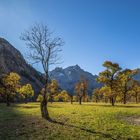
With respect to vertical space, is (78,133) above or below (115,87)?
below

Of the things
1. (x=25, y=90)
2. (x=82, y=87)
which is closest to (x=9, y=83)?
(x=25, y=90)

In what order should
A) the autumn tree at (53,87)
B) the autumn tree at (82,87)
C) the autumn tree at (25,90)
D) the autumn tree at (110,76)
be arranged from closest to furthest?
the autumn tree at (110,76) → the autumn tree at (25,90) → the autumn tree at (53,87) → the autumn tree at (82,87)

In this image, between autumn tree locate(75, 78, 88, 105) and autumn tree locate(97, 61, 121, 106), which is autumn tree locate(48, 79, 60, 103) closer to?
autumn tree locate(75, 78, 88, 105)

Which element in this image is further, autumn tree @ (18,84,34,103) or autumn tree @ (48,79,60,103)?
autumn tree @ (48,79,60,103)

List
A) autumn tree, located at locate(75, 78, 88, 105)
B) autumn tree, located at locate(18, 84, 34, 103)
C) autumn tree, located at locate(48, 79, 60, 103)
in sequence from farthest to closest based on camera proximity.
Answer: autumn tree, located at locate(75, 78, 88, 105), autumn tree, located at locate(48, 79, 60, 103), autumn tree, located at locate(18, 84, 34, 103)

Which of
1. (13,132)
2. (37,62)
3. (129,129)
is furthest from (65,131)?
(37,62)

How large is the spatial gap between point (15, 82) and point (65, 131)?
7110 cm

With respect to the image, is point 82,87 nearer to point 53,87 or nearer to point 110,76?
point 53,87

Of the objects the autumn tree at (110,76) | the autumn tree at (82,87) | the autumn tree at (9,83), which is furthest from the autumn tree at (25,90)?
the autumn tree at (110,76)

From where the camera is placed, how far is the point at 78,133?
26.2m

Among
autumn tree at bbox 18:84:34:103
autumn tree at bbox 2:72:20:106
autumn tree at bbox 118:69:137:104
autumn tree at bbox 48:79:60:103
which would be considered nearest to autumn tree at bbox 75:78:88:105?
autumn tree at bbox 48:79:60:103

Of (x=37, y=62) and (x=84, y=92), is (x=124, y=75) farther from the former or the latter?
(x=37, y=62)

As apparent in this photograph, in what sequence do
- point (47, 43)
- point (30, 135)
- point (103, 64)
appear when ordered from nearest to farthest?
point (30, 135) < point (47, 43) < point (103, 64)

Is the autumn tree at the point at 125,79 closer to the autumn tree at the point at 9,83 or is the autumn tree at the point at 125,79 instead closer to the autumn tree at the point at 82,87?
the autumn tree at the point at 82,87
